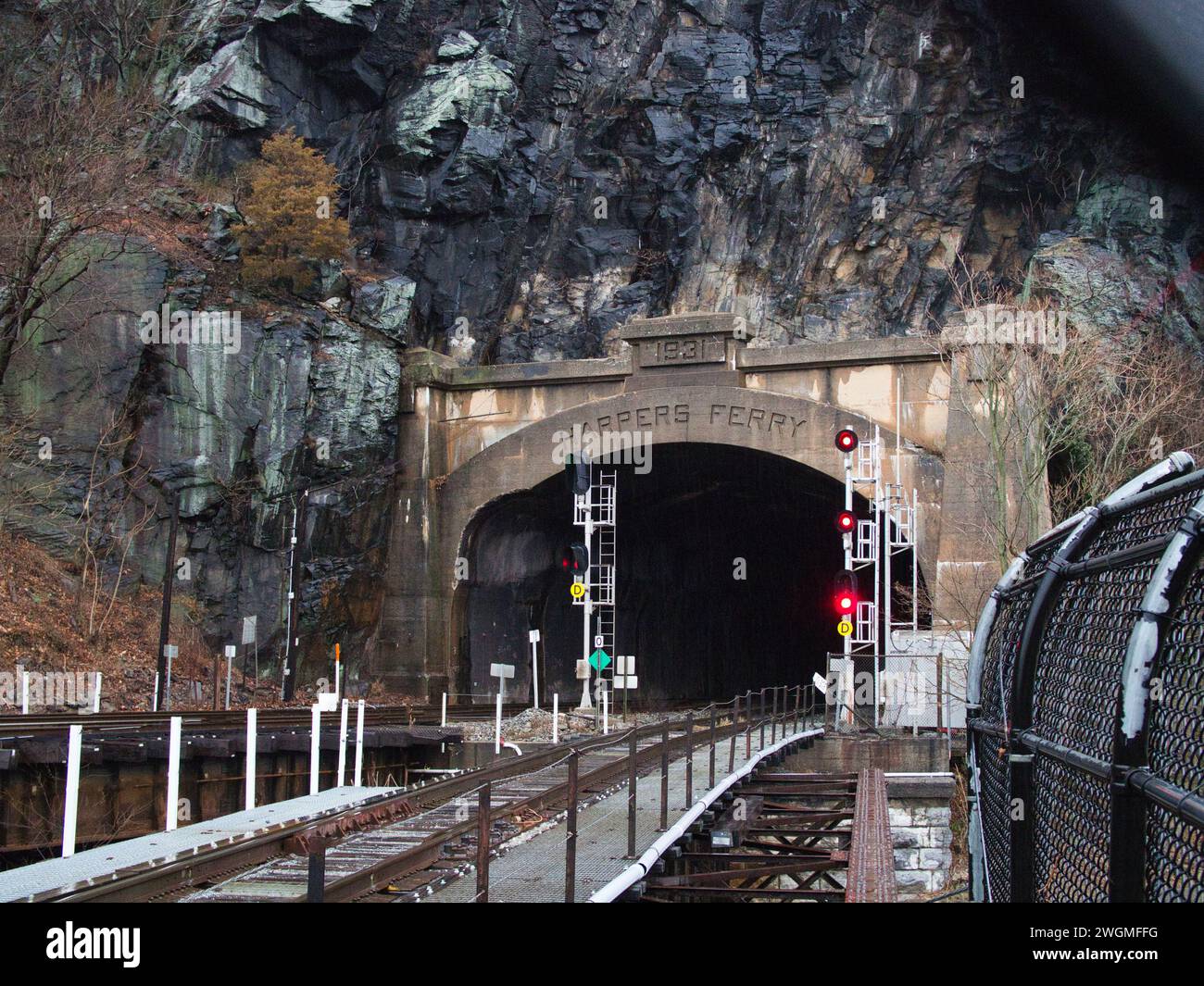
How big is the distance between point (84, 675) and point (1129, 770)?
29.8 m

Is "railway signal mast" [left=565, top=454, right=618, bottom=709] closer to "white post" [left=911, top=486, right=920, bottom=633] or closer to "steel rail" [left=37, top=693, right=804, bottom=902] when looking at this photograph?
"white post" [left=911, top=486, right=920, bottom=633]

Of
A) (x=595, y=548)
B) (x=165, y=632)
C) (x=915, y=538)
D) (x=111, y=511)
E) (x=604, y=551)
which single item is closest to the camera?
(x=165, y=632)

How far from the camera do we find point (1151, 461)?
122ft

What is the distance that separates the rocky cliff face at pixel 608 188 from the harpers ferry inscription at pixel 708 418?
21.9 ft

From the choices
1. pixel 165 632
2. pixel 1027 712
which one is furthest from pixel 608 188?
pixel 1027 712

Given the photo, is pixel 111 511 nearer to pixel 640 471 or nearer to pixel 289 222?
pixel 289 222

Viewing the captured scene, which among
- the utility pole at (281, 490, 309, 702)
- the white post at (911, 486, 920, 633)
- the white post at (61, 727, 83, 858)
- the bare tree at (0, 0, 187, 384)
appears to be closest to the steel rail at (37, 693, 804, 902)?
the white post at (61, 727, 83, 858)

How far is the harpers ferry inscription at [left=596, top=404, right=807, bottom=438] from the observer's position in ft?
121

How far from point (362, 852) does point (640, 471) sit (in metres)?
29.3

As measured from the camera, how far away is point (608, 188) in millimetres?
53438

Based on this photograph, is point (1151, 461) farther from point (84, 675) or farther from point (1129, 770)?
point (1129, 770)

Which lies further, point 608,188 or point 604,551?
point 608,188

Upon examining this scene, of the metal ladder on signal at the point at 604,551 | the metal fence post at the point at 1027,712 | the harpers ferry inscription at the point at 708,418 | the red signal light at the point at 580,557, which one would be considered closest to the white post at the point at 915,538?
the harpers ferry inscription at the point at 708,418
